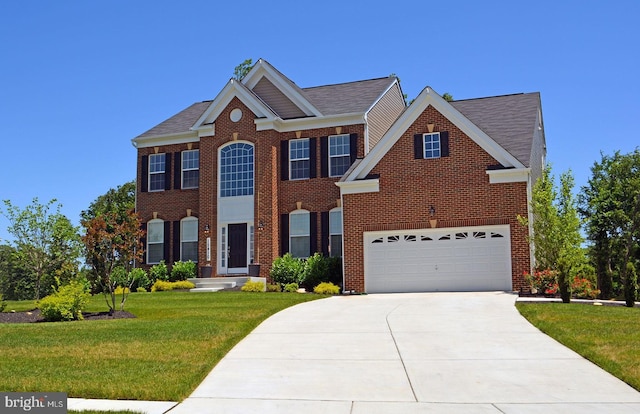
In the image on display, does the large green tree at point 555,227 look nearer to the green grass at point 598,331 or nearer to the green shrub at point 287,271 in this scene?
the green grass at point 598,331

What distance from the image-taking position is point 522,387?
8.09 m

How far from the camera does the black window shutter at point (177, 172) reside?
29.2m

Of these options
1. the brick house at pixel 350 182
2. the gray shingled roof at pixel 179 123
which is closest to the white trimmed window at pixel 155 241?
the brick house at pixel 350 182

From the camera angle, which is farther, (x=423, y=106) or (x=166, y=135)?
(x=166, y=135)

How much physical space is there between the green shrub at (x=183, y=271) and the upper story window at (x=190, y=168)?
3877 mm

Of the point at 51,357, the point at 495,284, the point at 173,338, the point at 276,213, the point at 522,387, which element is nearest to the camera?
the point at 522,387

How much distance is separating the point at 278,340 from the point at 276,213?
15.3 metres

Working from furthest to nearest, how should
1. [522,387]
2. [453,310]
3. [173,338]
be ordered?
1. [453,310]
2. [173,338]
3. [522,387]

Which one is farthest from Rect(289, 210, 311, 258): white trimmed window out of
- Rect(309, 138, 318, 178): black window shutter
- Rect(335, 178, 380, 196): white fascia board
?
Rect(335, 178, 380, 196): white fascia board

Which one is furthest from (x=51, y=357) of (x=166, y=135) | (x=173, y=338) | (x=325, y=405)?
(x=166, y=135)

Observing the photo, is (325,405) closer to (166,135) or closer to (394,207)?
(394,207)

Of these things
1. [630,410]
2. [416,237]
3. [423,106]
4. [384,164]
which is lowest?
[630,410]

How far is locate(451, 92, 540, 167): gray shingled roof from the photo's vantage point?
22.5 meters

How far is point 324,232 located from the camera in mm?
25969
